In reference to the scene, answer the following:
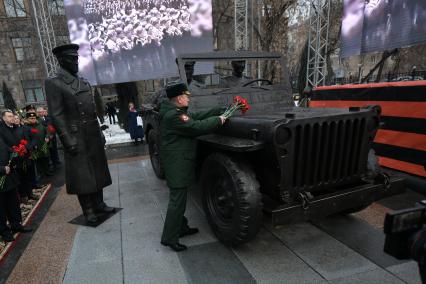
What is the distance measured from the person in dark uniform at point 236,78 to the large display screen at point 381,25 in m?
4.73

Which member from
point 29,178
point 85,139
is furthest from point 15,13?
point 85,139

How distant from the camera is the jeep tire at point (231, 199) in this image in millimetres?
2480

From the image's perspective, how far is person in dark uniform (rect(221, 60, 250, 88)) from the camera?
165 inches

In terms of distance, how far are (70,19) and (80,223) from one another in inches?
309

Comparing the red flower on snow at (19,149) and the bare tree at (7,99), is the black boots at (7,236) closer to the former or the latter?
the red flower on snow at (19,149)

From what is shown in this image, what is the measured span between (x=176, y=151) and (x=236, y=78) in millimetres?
1967

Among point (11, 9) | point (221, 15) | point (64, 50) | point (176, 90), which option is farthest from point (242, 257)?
point (11, 9)

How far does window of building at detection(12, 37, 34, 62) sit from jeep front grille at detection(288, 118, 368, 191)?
26.0 meters

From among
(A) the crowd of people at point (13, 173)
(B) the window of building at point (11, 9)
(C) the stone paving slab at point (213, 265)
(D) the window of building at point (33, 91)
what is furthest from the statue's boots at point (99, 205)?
(B) the window of building at point (11, 9)

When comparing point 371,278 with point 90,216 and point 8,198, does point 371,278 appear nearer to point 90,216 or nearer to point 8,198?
point 90,216

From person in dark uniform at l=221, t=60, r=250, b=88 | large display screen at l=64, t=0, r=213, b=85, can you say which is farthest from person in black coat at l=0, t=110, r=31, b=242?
large display screen at l=64, t=0, r=213, b=85

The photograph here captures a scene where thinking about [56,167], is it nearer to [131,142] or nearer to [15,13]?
[131,142]

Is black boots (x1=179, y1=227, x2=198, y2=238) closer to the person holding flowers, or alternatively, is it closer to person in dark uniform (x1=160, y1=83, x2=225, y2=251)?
person in dark uniform (x1=160, y1=83, x2=225, y2=251)

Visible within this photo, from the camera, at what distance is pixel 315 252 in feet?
9.20
